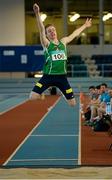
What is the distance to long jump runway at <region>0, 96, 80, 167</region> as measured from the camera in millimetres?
11383

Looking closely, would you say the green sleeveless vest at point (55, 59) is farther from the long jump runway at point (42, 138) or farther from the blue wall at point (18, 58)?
the blue wall at point (18, 58)

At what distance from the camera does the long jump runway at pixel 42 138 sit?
11383mm

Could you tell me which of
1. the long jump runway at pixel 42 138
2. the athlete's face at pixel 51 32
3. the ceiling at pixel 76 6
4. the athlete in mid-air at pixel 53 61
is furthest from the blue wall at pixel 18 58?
the athlete's face at pixel 51 32

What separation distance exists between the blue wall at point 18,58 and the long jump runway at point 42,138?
1310 centimetres

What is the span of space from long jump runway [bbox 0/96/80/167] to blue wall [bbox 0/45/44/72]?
13.1 meters

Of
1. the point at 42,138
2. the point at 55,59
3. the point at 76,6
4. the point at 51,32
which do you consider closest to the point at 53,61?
the point at 55,59

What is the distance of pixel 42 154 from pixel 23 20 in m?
27.9

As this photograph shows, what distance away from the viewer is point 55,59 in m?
10.3

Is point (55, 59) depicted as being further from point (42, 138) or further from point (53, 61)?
point (42, 138)

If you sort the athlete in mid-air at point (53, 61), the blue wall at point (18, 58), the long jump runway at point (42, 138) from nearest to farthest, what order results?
the athlete in mid-air at point (53, 61) < the long jump runway at point (42, 138) < the blue wall at point (18, 58)

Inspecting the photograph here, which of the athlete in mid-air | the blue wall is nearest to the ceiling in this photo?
the blue wall

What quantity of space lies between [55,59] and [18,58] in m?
26.5

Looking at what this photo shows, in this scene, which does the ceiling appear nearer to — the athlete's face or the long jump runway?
the long jump runway

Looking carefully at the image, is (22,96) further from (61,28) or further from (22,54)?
(61,28)
